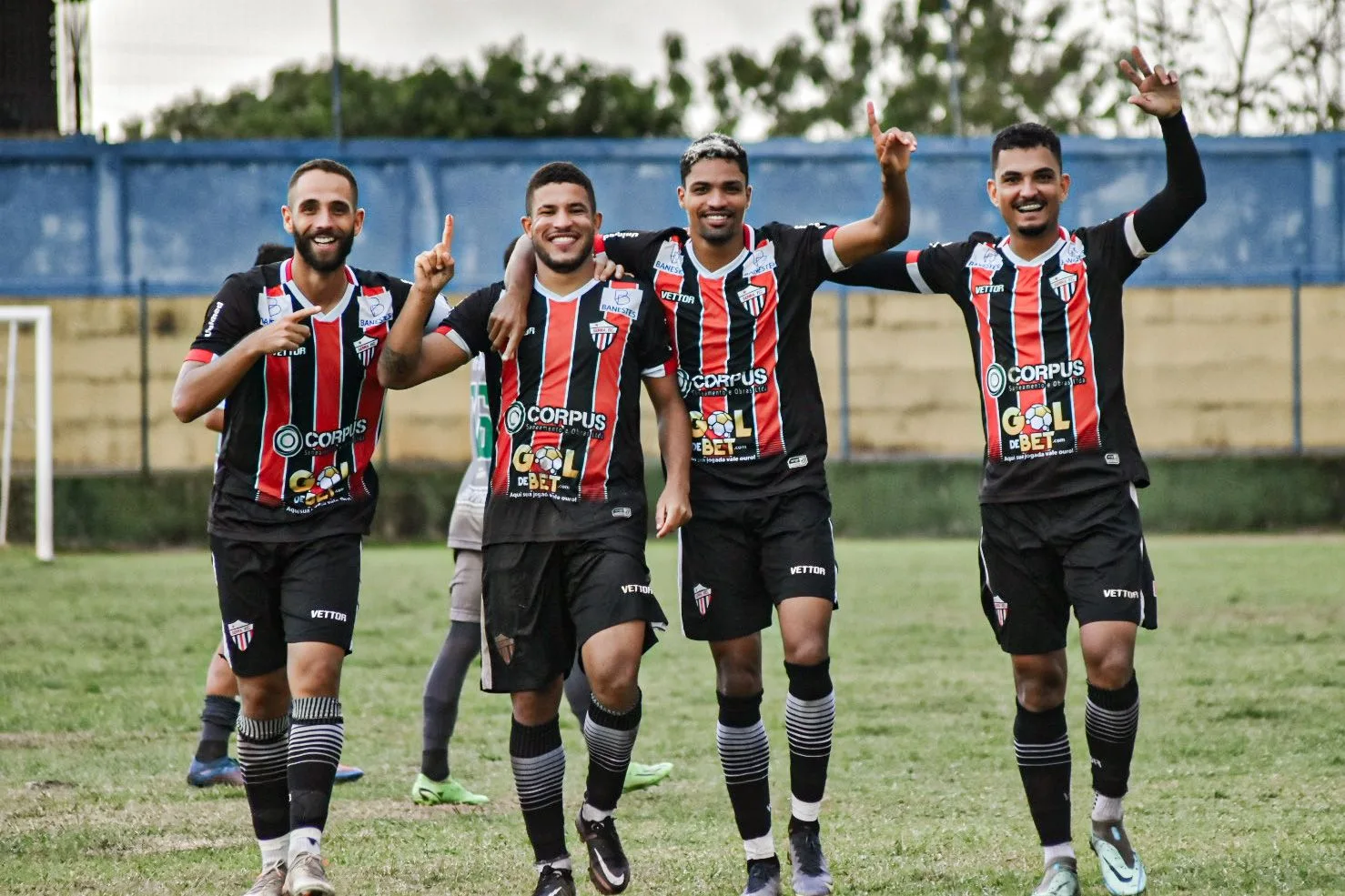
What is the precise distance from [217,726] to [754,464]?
301 centimetres

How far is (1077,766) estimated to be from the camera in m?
7.71

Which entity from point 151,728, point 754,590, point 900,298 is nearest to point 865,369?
point 900,298

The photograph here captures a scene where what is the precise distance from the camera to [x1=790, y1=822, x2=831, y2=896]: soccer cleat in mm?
5430

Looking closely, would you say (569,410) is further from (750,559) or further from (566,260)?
(750,559)

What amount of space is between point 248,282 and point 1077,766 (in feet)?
13.6

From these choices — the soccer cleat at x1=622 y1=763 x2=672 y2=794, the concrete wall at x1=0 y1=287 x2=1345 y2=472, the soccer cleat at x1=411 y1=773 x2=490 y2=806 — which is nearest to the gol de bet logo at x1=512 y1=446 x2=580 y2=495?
the soccer cleat at x1=411 y1=773 x2=490 y2=806

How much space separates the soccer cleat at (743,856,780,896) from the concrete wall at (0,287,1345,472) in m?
17.4

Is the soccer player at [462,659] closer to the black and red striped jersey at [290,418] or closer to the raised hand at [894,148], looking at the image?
the black and red striped jersey at [290,418]

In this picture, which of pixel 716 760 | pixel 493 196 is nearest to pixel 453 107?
pixel 493 196

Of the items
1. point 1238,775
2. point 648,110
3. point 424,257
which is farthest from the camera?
point 648,110

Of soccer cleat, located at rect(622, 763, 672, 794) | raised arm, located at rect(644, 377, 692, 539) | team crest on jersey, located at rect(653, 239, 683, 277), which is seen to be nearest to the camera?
raised arm, located at rect(644, 377, 692, 539)

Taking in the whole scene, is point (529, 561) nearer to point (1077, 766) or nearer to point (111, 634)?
point (1077, 766)

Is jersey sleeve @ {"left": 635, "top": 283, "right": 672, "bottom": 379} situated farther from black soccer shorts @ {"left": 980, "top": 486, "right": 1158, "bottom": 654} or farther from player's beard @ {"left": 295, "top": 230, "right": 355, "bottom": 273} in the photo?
black soccer shorts @ {"left": 980, "top": 486, "right": 1158, "bottom": 654}

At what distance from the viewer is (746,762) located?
561 centimetres
